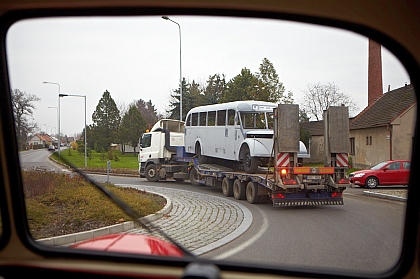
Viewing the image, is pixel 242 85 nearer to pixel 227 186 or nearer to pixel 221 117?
pixel 227 186

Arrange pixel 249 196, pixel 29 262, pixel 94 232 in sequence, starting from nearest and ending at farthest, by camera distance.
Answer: pixel 29 262 → pixel 94 232 → pixel 249 196

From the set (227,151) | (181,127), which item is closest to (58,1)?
(227,151)

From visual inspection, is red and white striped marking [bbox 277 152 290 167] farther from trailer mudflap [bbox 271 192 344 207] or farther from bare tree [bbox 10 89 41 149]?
bare tree [bbox 10 89 41 149]

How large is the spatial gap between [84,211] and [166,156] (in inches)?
707

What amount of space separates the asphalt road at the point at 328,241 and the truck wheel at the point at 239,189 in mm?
1126

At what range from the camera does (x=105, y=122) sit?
3.27m

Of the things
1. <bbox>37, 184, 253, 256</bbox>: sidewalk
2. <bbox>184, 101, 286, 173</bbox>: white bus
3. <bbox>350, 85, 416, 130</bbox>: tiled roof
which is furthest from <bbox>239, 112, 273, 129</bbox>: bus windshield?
<bbox>350, 85, 416, 130</bbox>: tiled roof

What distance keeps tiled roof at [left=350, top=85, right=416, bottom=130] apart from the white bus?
29.6 ft

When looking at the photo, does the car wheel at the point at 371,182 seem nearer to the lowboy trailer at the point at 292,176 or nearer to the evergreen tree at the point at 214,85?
the evergreen tree at the point at 214,85

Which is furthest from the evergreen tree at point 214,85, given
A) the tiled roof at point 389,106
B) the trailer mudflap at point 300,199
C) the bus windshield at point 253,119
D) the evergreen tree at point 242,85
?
the bus windshield at point 253,119

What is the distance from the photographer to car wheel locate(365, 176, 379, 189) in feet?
15.7

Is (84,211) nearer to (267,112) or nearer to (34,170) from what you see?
(34,170)

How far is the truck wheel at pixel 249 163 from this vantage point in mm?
13782

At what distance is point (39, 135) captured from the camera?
2.47 metres
